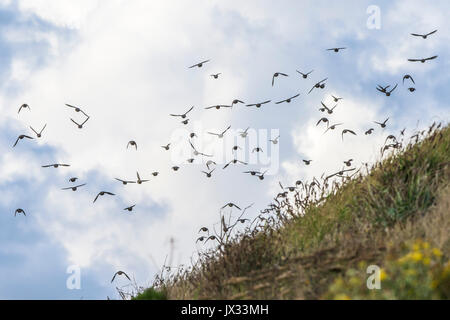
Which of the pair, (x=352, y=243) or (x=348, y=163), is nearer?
(x=352, y=243)

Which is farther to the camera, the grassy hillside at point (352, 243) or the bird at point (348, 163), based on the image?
the bird at point (348, 163)

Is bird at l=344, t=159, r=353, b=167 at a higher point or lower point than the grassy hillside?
higher

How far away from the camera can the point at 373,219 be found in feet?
31.1

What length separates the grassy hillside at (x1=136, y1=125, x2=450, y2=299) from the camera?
6828 mm

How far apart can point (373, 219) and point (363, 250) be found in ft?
5.53

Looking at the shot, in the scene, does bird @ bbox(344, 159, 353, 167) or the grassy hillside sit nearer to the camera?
the grassy hillside

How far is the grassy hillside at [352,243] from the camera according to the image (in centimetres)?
683

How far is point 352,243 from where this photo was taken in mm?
8258

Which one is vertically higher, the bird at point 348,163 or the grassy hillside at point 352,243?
the bird at point 348,163
